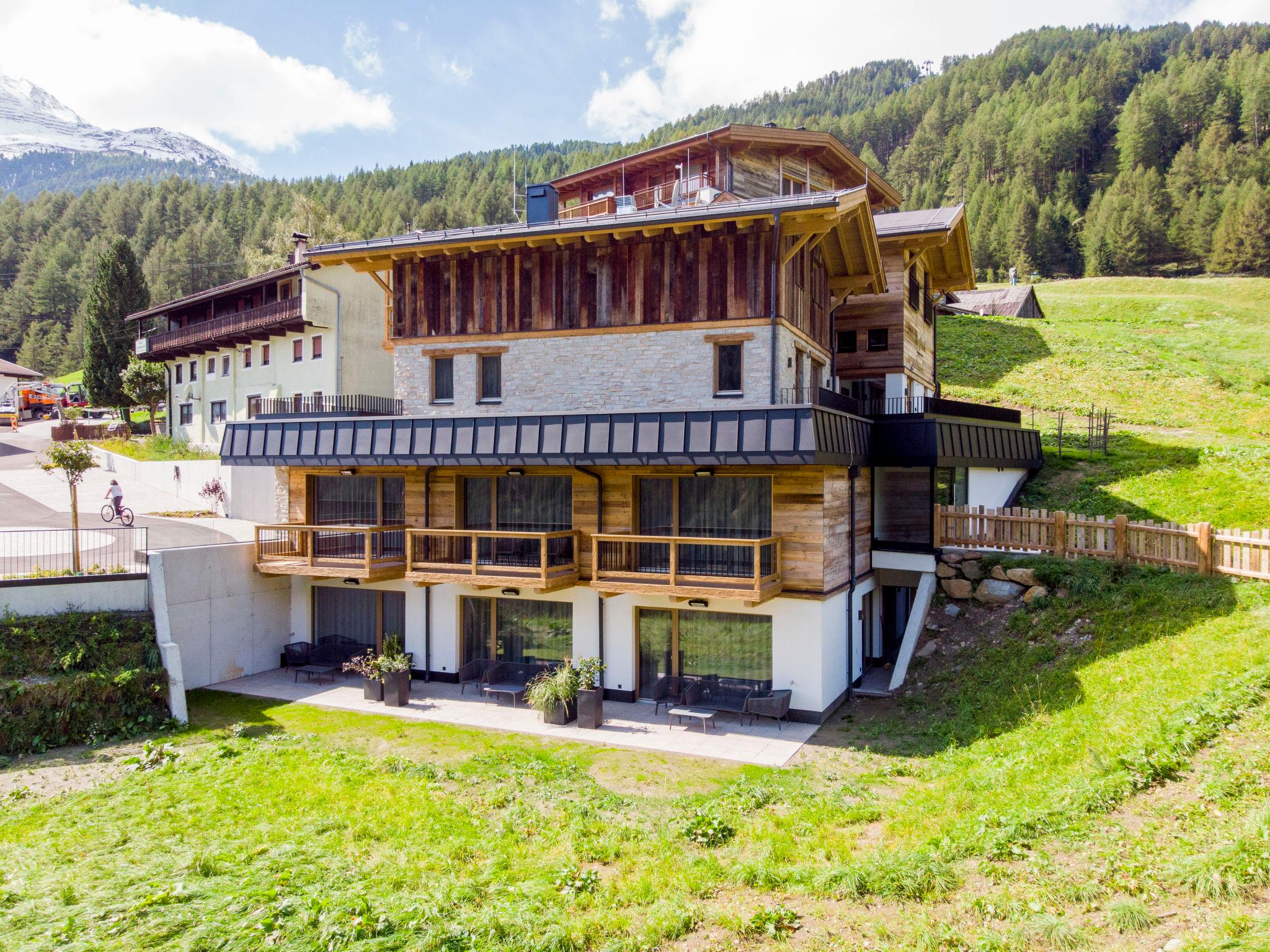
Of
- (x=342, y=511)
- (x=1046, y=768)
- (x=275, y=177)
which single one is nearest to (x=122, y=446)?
(x=342, y=511)

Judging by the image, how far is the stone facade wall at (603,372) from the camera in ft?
54.0

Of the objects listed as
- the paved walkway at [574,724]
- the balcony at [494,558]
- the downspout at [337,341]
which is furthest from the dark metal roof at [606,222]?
the downspout at [337,341]

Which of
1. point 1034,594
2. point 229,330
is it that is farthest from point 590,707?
point 229,330

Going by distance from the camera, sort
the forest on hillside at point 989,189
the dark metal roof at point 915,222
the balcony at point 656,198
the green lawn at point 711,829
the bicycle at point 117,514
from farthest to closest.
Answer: the forest on hillside at point 989,189
the bicycle at point 117,514
the balcony at point 656,198
the dark metal roof at point 915,222
the green lawn at point 711,829

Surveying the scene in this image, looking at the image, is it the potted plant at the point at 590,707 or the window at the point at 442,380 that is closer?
the potted plant at the point at 590,707

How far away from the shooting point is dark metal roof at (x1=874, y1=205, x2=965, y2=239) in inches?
885

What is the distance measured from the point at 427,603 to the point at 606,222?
970 centimetres

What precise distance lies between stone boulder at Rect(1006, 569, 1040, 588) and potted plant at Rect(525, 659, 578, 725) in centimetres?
976

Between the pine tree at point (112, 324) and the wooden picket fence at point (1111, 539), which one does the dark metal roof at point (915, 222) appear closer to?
the wooden picket fence at point (1111, 539)

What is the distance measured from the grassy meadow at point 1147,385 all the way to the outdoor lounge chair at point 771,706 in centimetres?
1201

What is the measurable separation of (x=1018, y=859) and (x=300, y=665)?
1626cm

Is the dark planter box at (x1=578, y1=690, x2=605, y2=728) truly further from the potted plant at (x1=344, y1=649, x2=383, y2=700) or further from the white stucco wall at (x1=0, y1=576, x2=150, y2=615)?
the white stucco wall at (x1=0, y1=576, x2=150, y2=615)

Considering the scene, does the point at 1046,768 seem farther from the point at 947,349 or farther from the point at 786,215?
the point at 947,349

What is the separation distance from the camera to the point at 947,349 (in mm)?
44281
